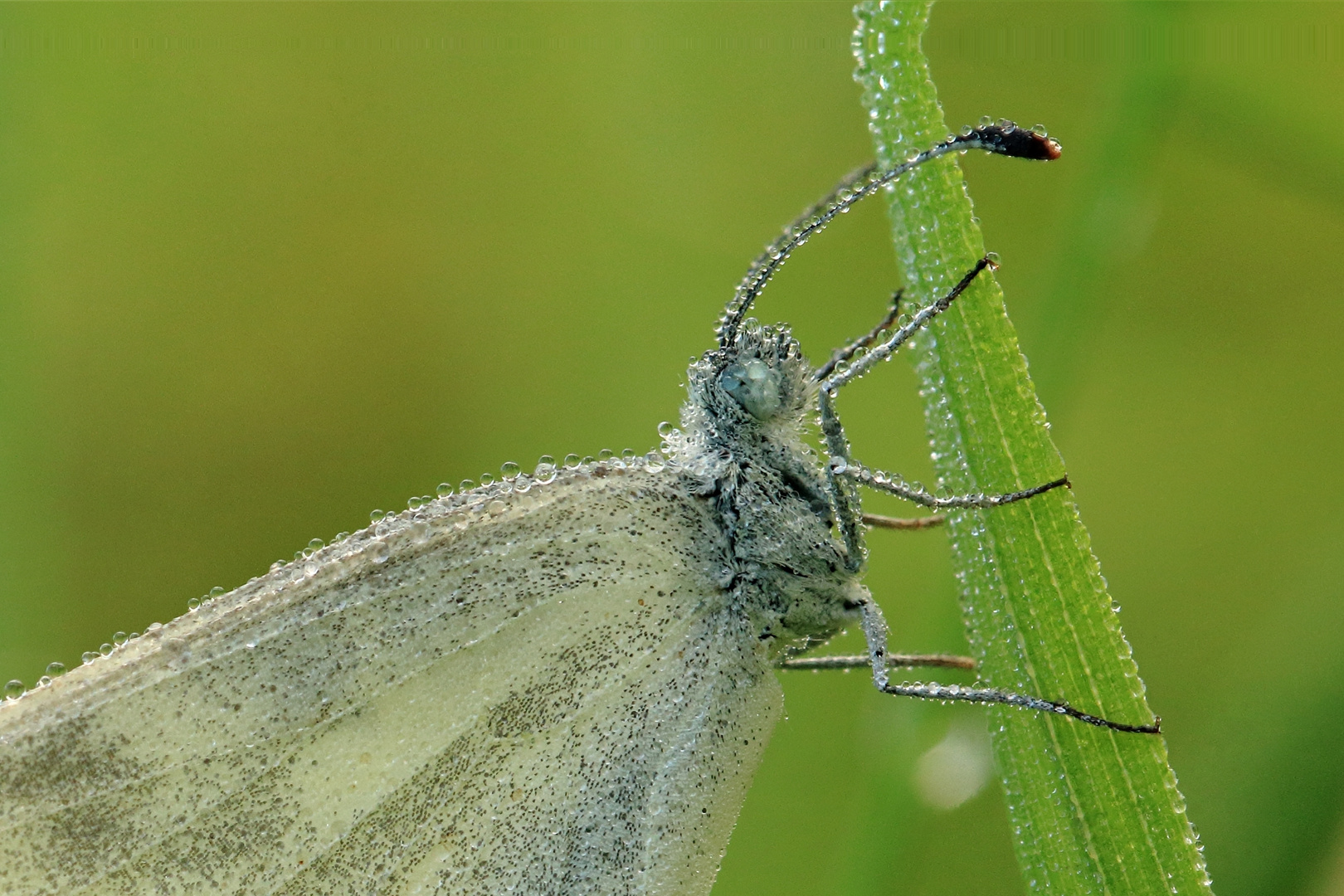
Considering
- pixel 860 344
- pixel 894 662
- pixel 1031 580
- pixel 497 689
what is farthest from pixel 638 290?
pixel 1031 580

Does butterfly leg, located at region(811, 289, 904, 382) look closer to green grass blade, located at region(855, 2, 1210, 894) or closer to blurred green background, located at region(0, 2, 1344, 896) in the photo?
blurred green background, located at region(0, 2, 1344, 896)

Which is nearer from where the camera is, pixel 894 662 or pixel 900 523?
pixel 894 662

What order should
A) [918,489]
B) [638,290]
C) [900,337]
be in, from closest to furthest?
1. [900,337]
2. [918,489]
3. [638,290]

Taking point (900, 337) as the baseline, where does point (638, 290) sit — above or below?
above

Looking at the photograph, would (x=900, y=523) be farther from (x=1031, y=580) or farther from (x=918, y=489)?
(x=1031, y=580)

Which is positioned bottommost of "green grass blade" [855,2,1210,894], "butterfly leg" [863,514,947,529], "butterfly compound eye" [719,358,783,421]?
"green grass blade" [855,2,1210,894]

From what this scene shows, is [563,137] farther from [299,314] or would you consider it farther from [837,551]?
[837,551]

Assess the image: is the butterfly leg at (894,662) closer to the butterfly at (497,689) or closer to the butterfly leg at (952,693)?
the butterfly leg at (952,693)

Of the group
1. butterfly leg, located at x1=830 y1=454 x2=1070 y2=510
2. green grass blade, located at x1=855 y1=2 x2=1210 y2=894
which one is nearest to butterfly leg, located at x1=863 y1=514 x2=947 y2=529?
butterfly leg, located at x1=830 y1=454 x2=1070 y2=510
